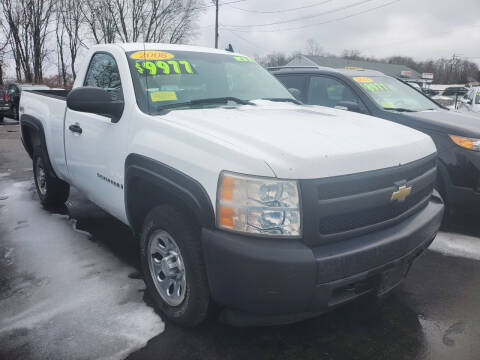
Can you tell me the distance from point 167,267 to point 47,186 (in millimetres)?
3008

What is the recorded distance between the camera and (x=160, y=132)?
2.48m

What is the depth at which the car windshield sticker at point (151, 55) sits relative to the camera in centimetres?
315

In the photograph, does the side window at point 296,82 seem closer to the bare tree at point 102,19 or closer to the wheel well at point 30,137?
the wheel well at point 30,137

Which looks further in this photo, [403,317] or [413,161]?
[403,317]

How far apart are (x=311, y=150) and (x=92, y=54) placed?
2.66 meters

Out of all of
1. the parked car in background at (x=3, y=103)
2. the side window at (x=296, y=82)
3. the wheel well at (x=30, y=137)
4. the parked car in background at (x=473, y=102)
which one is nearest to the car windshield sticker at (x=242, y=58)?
the side window at (x=296, y=82)

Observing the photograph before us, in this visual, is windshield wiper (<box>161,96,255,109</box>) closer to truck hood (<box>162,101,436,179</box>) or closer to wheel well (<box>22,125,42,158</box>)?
truck hood (<box>162,101,436,179</box>)

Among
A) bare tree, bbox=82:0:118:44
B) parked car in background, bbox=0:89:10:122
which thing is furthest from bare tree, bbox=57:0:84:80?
parked car in background, bbox=0:89:10:122

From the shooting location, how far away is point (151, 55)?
3.21m

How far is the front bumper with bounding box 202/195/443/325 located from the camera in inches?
75.3

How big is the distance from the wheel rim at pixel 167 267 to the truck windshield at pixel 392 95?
3553mm

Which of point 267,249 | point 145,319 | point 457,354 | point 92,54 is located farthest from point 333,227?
point 92,54

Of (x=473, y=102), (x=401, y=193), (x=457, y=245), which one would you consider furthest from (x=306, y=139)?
(x=473, y=102)

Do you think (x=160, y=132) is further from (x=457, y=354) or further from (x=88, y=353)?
(x=457, y=354)
